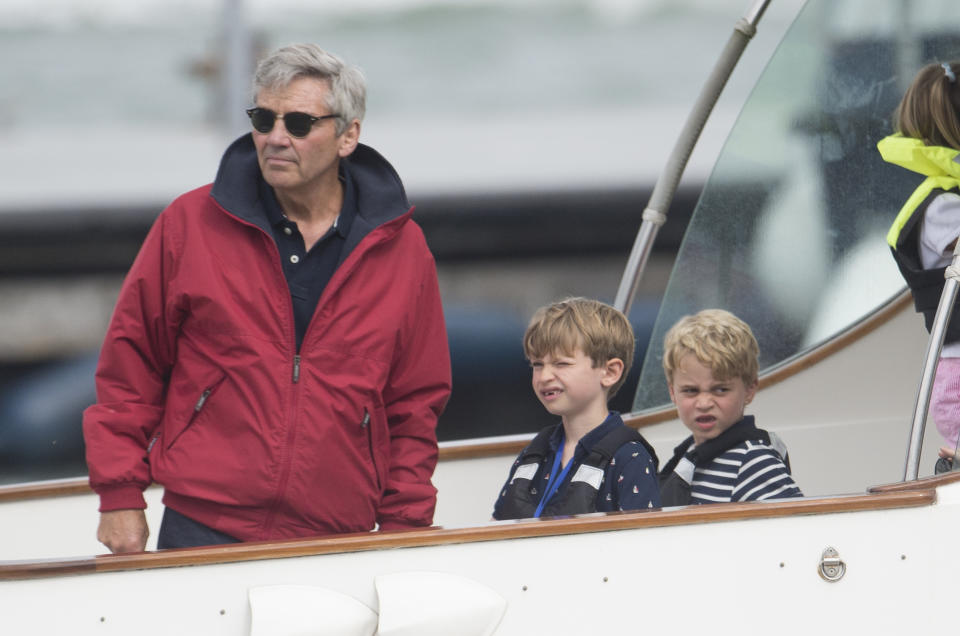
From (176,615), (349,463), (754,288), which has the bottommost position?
(176,615)

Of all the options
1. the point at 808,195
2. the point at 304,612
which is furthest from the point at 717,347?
the point at 808,195

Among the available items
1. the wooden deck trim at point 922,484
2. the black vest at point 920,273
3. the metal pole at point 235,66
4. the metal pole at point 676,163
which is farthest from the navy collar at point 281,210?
the metal pole at point 235,66

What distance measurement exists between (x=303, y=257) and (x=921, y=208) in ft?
4.11

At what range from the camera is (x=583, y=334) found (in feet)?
7.72

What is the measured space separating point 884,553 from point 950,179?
31.8 inches

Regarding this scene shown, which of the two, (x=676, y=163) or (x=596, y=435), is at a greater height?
(x=676, y=163)

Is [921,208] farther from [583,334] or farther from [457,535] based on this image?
[457,535]

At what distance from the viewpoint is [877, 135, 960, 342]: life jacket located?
2623 mm

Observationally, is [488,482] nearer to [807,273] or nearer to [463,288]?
[807,273]

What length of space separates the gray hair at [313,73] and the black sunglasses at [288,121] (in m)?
0.03

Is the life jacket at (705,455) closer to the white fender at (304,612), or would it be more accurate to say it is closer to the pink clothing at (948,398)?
the pink clothing at (948,398)

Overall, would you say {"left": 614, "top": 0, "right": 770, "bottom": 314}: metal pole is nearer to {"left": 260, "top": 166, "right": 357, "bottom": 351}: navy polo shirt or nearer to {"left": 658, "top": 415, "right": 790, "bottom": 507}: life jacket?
{"left": 658, "top": 415, "right": 790, "bottom": 507}: life jacket

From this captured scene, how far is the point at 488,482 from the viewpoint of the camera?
322cm

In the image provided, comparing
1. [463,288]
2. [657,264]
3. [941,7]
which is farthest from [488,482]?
[657,264]
